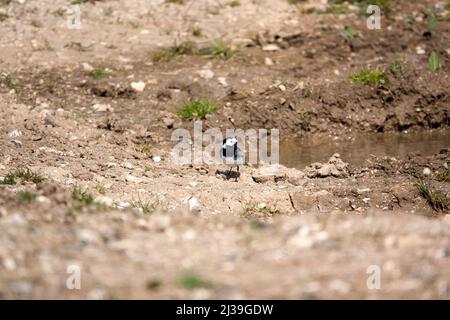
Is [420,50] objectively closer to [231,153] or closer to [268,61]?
[268,61]

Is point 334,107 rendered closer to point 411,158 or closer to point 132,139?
point 411,158

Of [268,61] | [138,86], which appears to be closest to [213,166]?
[138,86]

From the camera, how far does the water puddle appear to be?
11164 mm

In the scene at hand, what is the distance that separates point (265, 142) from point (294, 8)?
11.1 ft

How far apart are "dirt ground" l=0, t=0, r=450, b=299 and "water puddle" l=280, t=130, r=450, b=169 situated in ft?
0.57

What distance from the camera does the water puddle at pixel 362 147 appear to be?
36.6 feet

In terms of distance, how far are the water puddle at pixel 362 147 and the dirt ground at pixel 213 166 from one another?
0.17m

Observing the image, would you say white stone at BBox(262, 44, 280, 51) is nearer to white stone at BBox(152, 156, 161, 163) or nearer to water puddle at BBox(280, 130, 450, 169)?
water puddle at BBox(280, 130, 450, 169)

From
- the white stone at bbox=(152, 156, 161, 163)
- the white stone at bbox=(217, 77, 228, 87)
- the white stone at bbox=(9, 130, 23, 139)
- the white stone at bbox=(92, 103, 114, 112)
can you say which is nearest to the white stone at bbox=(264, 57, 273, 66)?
the white stone at bbox=(217, 77, 228, 87)

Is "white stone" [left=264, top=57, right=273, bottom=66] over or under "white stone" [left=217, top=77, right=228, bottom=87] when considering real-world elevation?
over

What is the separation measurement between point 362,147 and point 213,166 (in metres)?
2.44

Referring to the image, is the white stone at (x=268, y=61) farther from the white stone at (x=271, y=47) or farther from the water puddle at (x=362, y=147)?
the water puddle at (x=362, y=147)

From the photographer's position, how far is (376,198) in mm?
9328
